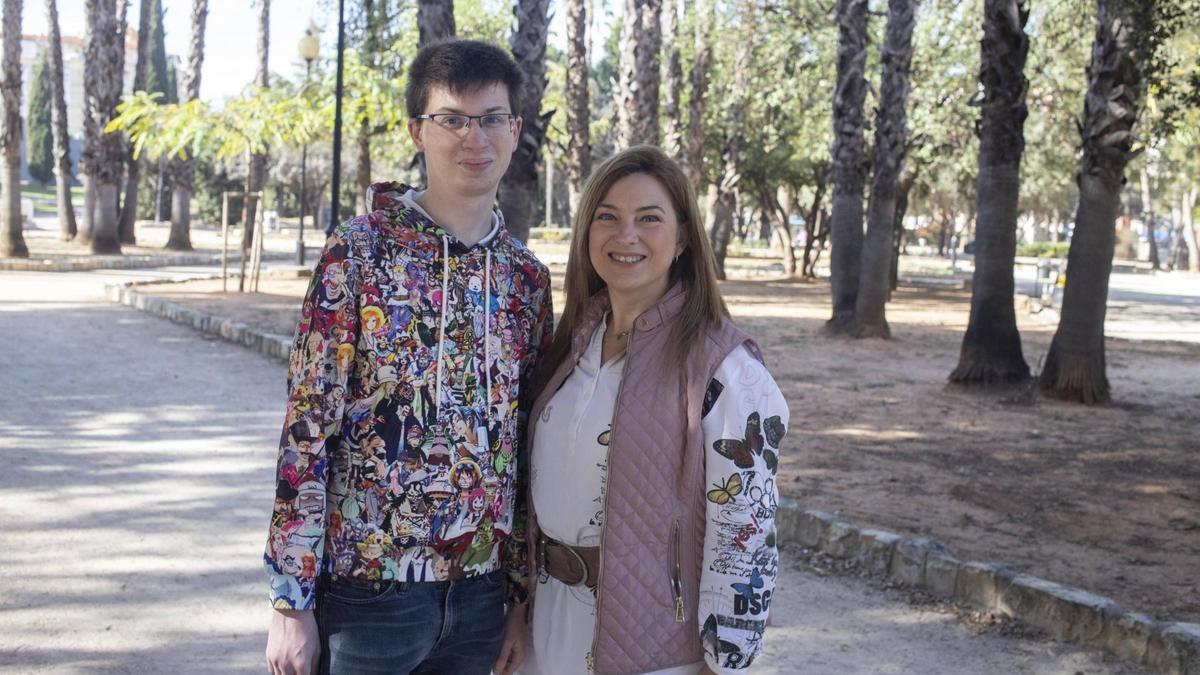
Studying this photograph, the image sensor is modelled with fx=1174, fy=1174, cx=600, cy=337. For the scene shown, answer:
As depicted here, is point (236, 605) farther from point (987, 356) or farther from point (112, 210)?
point (112, 210)

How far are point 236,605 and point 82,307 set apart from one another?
561 inches

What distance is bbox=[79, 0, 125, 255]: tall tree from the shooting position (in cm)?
2778

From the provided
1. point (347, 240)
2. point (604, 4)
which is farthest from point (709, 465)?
point (604, 4)

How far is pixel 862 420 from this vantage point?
407 inches

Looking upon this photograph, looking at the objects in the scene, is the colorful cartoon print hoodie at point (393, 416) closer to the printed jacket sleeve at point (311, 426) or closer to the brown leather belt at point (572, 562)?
the printed jacket sleeve at point (311, 426)

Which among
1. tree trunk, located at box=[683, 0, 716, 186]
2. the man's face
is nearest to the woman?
the man's face

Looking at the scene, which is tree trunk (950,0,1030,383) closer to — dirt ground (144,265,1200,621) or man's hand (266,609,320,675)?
dirt ground (144,265,1200,621)

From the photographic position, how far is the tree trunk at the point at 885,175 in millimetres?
15867

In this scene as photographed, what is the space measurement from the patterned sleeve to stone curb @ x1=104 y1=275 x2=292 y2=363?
912 cm

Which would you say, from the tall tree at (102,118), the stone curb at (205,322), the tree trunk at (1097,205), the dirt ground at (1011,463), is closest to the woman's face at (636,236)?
the dirt ground at (1011,463)

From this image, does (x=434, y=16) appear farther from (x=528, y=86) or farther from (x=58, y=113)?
(x=58, y=113)

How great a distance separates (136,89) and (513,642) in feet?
106

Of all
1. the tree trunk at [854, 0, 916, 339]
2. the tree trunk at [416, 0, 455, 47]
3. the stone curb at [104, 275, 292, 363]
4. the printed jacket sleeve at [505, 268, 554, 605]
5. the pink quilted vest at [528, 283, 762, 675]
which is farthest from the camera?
the tree trunk at [854, 0, 916, 339]

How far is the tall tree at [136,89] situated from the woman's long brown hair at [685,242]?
32197 millimetres
